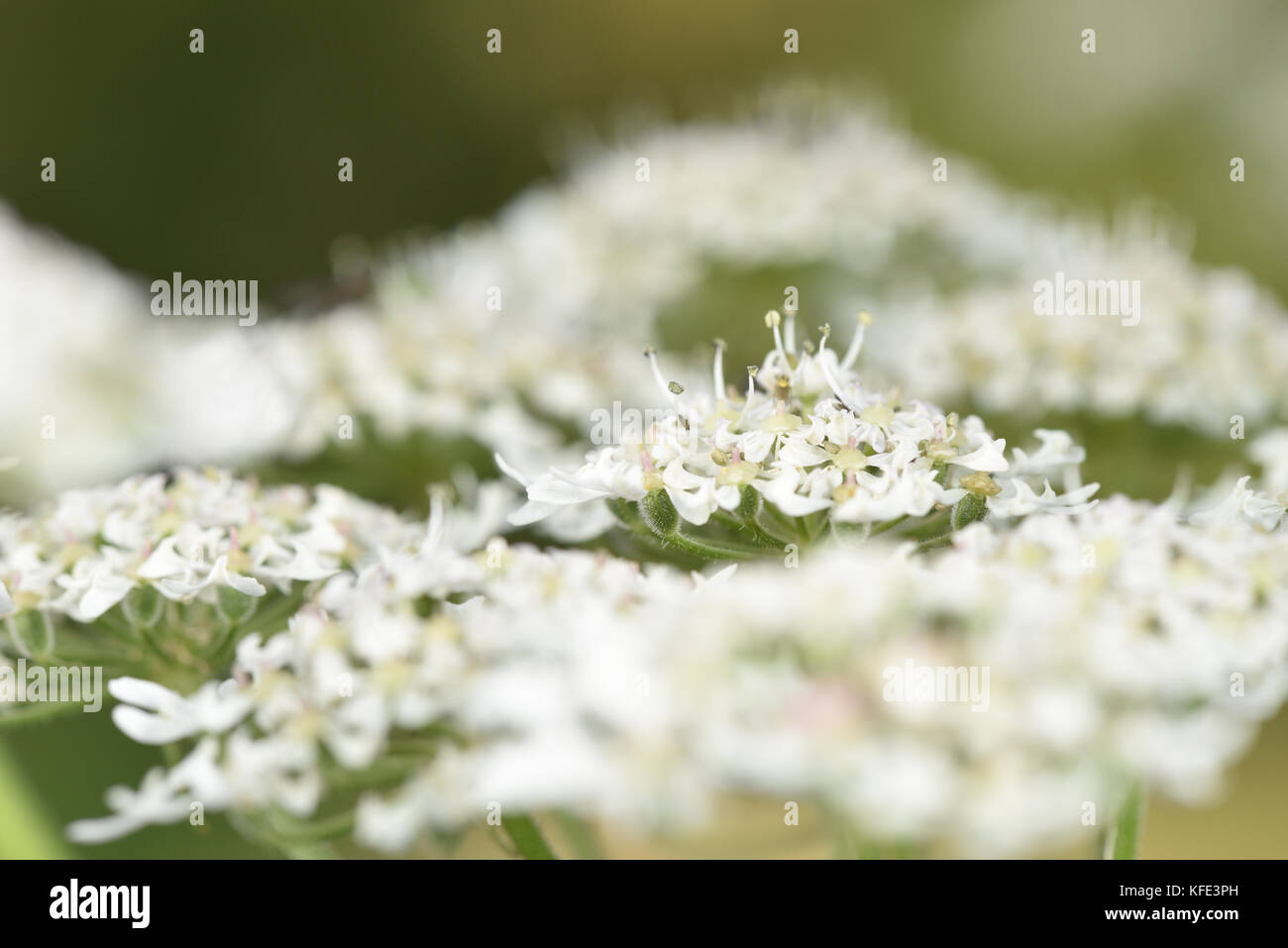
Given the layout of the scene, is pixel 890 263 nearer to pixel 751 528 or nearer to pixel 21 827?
pixel 751 528

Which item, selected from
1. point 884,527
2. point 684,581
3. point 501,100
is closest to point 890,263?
point 884,527

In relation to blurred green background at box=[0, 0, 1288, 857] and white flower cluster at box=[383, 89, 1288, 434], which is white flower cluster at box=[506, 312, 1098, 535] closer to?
white flower cluster at box=[383, 89, 1288, 434]

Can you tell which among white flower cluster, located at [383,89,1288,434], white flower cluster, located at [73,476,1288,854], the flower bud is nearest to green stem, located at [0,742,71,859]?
white flower cluster, located at [73,476,1288,854]

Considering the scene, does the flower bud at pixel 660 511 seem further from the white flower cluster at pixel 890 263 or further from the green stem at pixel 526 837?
the white flower cluster at pixel 890 263

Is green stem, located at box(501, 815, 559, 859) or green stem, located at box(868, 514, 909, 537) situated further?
green stem, located at box(868, 514, 909, 537)

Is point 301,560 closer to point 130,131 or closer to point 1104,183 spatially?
point 130,131

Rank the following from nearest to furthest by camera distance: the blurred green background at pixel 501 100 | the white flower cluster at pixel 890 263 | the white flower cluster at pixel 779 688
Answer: the white flower cluster at pixel 779 688
the white flower cluster at pixel 890 263
the blurred green background at pixel 501 100

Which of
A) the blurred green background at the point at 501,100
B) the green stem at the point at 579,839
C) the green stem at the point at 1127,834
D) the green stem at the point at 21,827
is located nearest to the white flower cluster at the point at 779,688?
the green stem at the point at 1127,834
